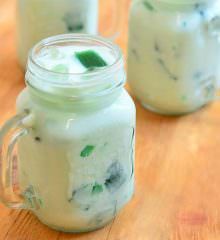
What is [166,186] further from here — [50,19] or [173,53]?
[50,19]

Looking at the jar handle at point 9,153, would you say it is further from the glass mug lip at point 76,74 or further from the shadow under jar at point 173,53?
the shadow under jar at point 173,53

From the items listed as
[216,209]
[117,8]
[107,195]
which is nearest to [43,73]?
[107,195]

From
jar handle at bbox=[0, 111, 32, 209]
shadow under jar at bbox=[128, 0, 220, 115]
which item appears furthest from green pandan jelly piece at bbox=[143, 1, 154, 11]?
jar handle at bbox=[0, 111, 32, 209]

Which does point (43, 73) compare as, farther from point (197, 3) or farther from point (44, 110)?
point (197, 3)

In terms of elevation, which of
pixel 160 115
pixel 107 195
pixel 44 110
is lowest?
pixel 160 115

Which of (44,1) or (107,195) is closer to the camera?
(107,195)

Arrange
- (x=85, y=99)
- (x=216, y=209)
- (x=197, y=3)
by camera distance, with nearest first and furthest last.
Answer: (x=85, y=99) < (x=216, y=209) < (x=197, y=3)
